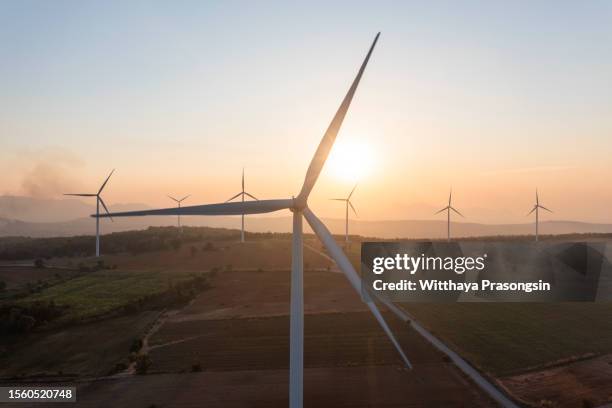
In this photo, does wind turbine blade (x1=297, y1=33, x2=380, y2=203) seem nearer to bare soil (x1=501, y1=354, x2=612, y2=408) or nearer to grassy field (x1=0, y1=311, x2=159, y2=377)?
bare soil (x1=501, y1=354, x2=612, y2=408)

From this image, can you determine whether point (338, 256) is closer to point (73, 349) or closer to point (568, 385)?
point (568, 385)

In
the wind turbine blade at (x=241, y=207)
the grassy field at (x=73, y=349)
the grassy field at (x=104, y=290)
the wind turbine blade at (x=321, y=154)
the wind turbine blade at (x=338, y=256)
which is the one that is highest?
the wind turbine blade at (x=321, y=154)

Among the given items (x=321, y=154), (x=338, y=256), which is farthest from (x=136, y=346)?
(x=321, y=154)

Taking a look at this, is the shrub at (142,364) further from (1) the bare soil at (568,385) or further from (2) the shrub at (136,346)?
(1) the bare soil at (568,385)

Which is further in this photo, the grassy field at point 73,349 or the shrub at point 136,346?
the shrub at point 136,346

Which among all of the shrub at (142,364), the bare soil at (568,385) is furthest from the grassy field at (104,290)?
the bare soil at (568,385)

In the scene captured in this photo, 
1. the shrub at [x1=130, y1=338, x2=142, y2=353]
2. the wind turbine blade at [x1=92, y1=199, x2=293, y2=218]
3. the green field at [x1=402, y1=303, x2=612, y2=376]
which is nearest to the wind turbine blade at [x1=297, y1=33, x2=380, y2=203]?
the wind turbine blade at [x1=92, y1=199, x2=293, y2=218]

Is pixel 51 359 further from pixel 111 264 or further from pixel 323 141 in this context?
pixel 111 264
